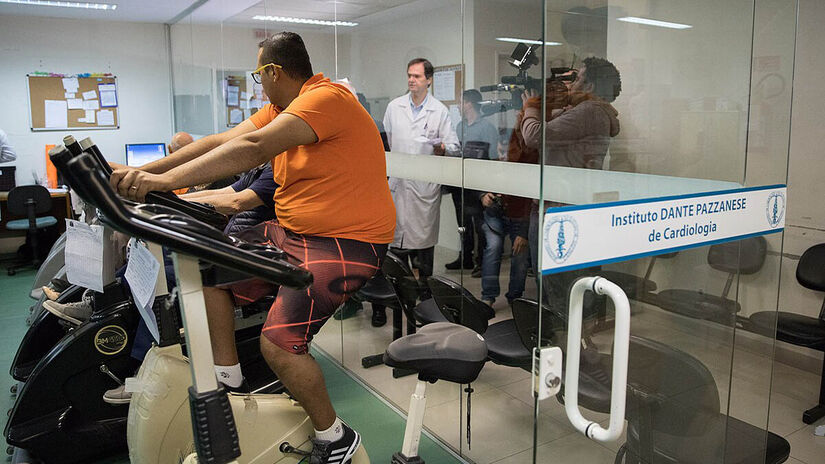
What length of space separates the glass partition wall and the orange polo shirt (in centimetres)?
56

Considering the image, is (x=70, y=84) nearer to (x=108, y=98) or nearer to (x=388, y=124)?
(x=108, y=98)

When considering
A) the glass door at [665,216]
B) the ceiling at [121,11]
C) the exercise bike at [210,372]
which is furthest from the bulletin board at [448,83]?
the ceiling at [121,11]

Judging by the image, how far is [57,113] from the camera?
719cm

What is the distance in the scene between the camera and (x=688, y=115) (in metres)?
1.67

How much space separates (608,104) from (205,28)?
18.9ft

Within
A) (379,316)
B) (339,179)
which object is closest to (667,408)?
(339,179)

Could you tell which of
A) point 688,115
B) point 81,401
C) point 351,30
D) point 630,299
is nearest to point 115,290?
point 81,401

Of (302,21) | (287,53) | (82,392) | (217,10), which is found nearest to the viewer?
(287,53)

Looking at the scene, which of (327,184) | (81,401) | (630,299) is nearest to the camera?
(630,299)

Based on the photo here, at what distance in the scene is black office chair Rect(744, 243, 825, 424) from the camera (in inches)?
119

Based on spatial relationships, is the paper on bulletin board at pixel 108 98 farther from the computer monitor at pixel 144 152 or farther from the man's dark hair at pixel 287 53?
the man's dark hair at pixel 287 53

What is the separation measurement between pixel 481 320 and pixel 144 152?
5.86 m

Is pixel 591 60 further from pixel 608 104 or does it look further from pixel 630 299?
pixel 630 299

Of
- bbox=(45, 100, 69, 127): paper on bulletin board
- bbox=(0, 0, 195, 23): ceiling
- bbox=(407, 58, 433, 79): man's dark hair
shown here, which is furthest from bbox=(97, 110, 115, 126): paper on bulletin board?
bbox=(407, 58, 433, 79): man's dark hair
